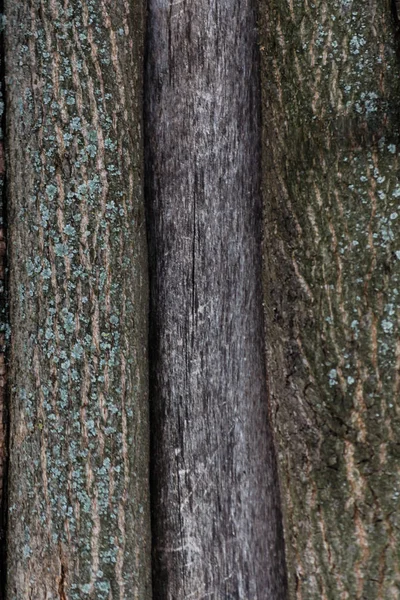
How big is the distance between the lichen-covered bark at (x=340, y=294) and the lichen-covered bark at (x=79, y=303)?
0.36m

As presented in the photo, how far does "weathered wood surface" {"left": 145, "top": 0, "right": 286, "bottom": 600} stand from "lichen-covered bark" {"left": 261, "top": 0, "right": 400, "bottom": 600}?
15cm

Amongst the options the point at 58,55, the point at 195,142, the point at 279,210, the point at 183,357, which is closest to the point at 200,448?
the point at 183,357

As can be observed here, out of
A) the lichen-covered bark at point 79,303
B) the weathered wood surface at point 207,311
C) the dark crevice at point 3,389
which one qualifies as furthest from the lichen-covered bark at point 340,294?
the dark crevice at point 3,389

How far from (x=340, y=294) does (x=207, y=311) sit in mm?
355

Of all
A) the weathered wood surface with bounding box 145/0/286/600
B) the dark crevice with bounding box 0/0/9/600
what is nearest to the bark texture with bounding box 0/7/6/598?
the dark crevice with bounding box 0/0/9/600

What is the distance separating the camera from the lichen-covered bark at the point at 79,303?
1.31 meters

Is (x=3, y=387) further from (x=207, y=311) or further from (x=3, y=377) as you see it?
(x=207, y=311)

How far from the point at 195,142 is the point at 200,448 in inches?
30.3

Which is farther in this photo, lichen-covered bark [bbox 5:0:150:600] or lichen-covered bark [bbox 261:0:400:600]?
lichen-covered bark [bbox 5:0:150:600]

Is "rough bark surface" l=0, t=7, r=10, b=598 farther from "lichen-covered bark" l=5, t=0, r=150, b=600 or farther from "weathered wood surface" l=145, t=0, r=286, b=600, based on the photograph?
"weathered wood surface" l=145, t=0, r=286, b=600

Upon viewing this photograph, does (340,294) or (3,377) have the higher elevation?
(340,294)

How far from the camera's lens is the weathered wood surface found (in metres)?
1.43

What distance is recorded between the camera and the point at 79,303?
4.33ft

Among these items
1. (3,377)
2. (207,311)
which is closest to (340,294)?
(207,311)
